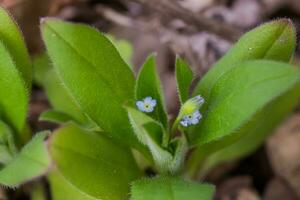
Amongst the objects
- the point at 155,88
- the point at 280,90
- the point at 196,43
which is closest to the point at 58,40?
the point at 155,88

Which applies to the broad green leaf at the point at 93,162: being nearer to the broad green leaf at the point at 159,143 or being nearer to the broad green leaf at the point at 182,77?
the broad green leaf at the point at 159,143

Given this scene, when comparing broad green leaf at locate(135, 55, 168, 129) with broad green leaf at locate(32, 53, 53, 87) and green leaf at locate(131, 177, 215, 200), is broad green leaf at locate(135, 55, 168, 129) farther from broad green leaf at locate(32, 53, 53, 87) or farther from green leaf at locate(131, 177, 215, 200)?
broad green leaf at locate(32, 53, 53, 87)

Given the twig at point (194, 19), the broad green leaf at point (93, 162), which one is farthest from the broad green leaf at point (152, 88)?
the twig at point (194, 19)

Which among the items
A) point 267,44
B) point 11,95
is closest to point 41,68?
point 11,95

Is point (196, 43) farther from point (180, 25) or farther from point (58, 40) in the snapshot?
point (58, 40)

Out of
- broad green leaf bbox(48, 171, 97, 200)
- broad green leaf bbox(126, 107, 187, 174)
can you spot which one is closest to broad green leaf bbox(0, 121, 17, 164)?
broad green leaf bbox(48, 171, 97, 200)

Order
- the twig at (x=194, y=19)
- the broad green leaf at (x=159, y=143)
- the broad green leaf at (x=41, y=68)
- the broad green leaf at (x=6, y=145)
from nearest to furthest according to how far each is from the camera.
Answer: the broad green leaf at (x=159, y=143), the broad green leaf at (x=6, y=145), the broad green leaf at (x=41, y=68), the twig at (x=194, y=19)
